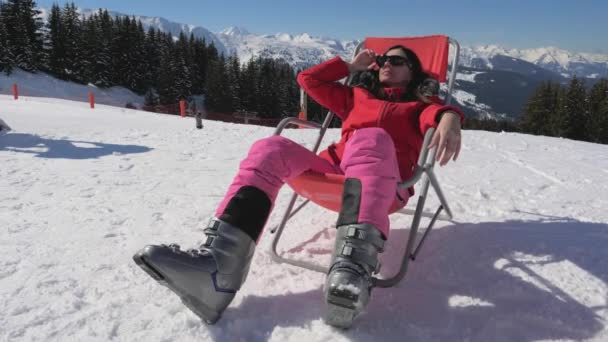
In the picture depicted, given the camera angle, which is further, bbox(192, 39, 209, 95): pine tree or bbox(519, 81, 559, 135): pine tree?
bbox(192, 39, 209, 95): pine tree

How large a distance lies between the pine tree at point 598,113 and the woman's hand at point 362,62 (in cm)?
3820

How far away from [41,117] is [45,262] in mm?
9033

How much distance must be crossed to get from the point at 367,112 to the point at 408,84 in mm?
409

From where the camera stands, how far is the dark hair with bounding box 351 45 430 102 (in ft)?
8.09

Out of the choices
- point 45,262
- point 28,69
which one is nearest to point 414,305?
point 45,262

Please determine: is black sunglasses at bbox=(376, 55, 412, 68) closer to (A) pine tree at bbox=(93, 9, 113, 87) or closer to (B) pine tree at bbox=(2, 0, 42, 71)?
(B) pine tree at bbox=(2, 0, 42, 71)

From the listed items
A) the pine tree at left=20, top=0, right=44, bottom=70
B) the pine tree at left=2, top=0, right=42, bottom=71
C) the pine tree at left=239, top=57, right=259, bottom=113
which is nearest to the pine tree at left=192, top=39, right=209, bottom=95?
the pine tree at left=239, top=57, right=259, bottom=113

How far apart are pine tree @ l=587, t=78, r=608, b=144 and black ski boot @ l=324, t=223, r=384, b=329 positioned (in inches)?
1546

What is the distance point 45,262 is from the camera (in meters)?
2.13

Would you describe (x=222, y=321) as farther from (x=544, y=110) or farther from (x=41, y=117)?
(x=544, y=110)

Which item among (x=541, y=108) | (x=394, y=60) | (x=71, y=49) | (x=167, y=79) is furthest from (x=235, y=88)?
(x=394, y=60)

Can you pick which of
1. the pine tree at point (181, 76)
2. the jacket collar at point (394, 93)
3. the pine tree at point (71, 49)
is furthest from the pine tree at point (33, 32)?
the jacket collar at point (394, 93)

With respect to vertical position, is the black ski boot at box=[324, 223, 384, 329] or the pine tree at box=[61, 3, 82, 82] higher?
the pine tree at box=[61, 3, 82, 82]

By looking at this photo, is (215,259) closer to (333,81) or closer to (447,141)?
(447,141)
